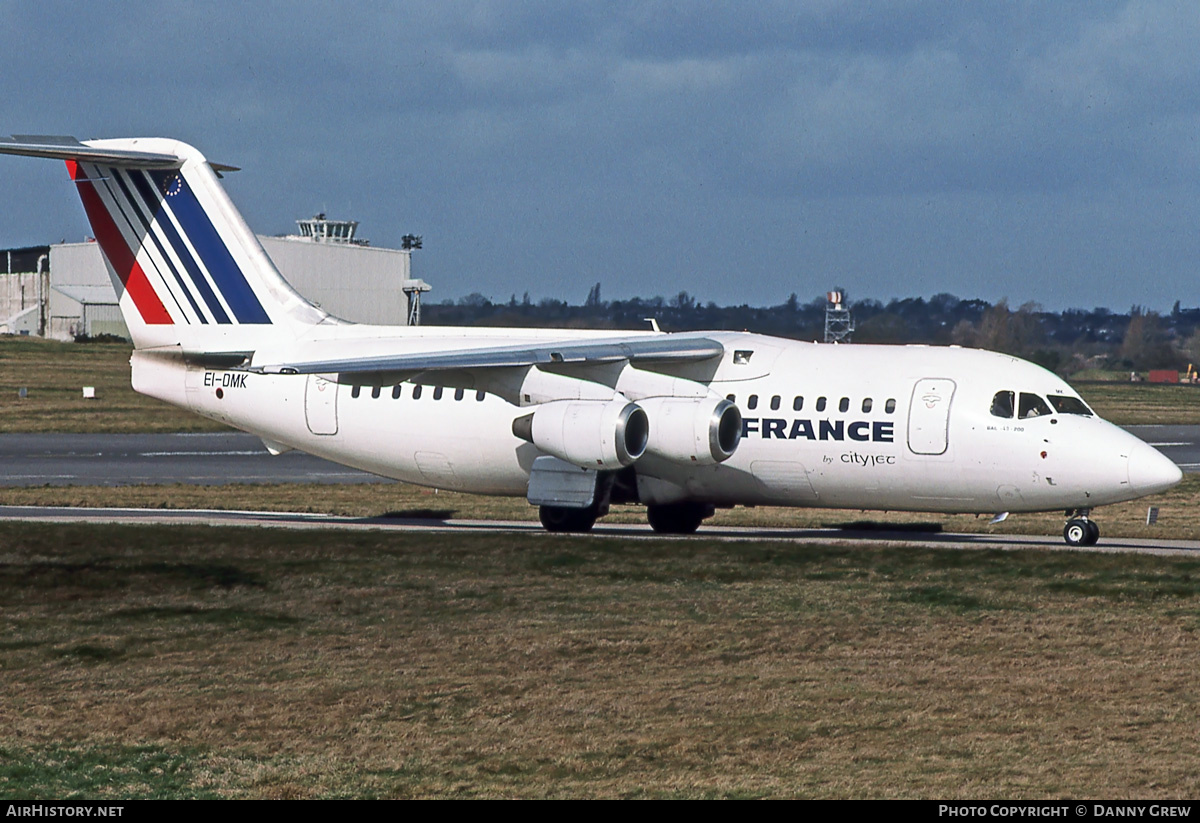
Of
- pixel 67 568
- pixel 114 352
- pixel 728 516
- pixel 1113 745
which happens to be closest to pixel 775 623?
pixel 1113 745

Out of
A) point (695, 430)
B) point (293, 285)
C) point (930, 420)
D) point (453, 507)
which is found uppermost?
point (293, 285)

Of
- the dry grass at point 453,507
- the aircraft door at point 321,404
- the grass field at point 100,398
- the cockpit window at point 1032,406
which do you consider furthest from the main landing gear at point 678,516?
the grass field at point 100,398

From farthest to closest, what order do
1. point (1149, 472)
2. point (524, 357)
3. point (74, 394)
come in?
point (74, 394), point (524, 357), point (1149, 472)

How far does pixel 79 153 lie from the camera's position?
27422 mm

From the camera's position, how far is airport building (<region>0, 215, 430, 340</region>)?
9331cm

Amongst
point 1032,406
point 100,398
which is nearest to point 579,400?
point 1032,406

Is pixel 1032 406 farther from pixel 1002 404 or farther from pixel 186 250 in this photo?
pixel 186 250

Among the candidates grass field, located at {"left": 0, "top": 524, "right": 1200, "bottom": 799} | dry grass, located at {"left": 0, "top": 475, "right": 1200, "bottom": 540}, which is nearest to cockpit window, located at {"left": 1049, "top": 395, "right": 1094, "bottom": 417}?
grass field, located at {"left": 0, "top": 524, "right": 1200, "bottom": 799}

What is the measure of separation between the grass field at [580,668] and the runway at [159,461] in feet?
53.4

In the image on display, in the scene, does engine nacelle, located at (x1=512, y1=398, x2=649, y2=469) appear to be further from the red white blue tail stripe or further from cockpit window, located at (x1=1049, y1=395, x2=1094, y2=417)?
the red white blue tail stripe

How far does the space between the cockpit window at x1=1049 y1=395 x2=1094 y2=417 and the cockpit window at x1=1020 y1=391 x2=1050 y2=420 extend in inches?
6.4

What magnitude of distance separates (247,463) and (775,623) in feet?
99.5

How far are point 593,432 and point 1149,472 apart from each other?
8531mm

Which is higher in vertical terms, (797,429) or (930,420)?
(930,420)
